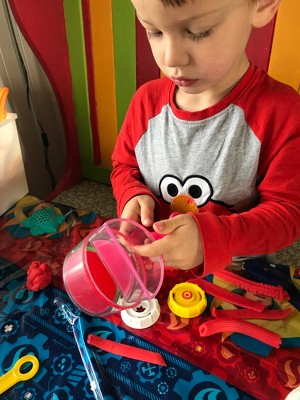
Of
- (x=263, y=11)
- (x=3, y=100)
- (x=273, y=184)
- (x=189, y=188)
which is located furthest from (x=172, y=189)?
(x=3, y=100)

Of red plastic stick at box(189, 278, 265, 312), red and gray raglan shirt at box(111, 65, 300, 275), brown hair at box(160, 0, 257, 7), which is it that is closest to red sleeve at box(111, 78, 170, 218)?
red and gray raglan shirt at box(111, 65, 300, 275)

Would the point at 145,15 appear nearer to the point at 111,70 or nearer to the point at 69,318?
the point at 69,318

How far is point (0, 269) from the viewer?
26.4 inches

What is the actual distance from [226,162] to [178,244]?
0.64 feet

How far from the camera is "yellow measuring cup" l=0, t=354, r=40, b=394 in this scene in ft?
1.62

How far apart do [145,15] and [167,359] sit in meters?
0.40

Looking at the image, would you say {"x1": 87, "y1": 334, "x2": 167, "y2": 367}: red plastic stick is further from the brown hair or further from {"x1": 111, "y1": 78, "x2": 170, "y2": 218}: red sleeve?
the brown hair

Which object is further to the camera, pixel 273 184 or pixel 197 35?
pixel 273 184

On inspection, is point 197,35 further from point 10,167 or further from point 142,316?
point 10,167

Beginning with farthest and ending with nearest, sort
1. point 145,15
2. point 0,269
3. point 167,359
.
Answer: point 0,269
point 167,359
point 145,15

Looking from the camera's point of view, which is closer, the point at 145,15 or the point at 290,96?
the point at 145,15

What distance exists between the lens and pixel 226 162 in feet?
1.85

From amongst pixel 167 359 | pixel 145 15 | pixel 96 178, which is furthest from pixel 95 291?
pixel 96 178

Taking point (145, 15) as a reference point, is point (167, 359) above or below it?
below
